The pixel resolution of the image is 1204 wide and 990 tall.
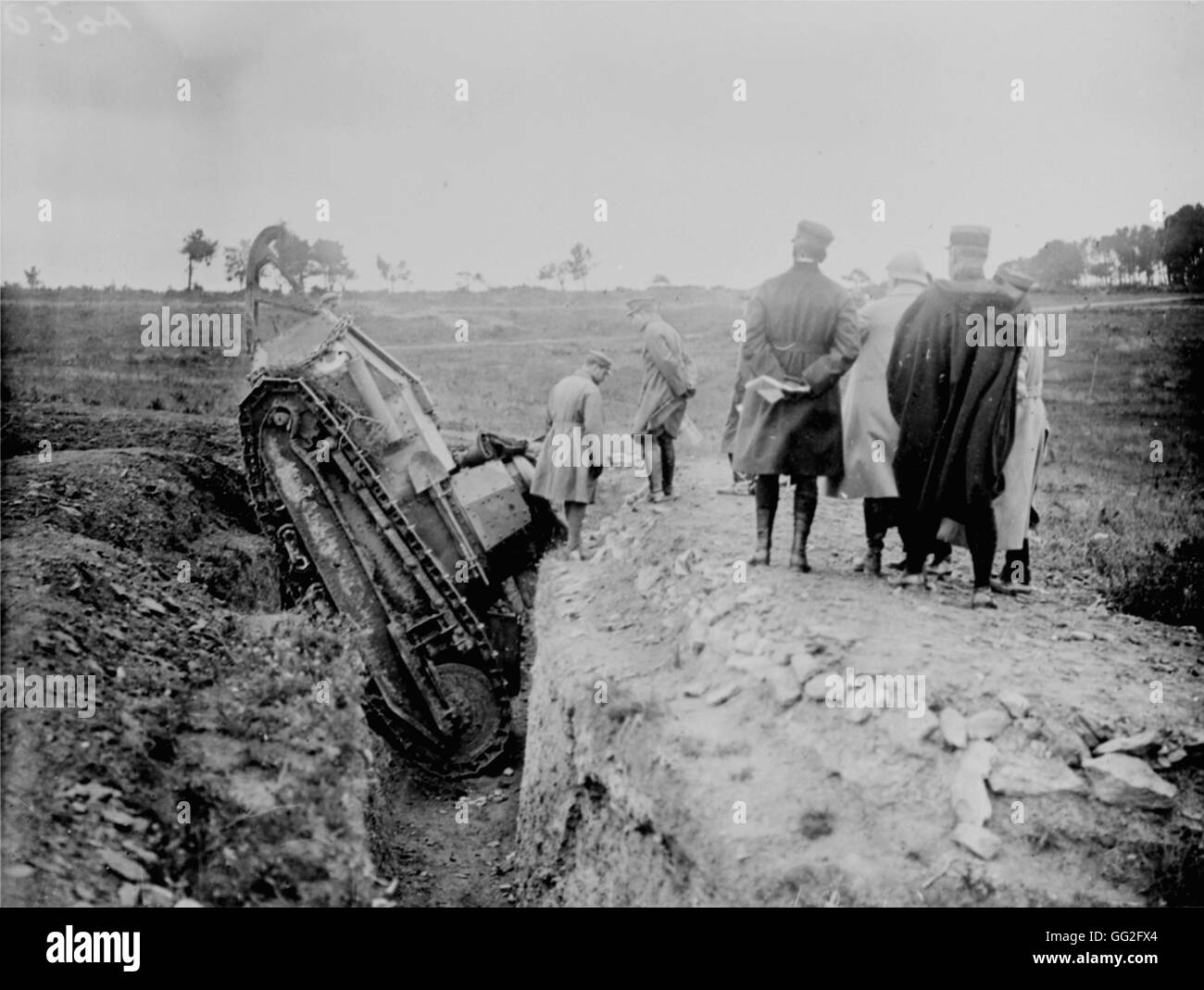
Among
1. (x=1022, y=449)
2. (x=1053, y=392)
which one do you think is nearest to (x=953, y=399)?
(x=1022, y=449)

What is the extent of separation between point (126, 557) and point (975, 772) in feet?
17.7

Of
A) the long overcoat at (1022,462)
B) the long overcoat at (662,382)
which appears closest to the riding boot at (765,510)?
the long overcoat at (1022,462)

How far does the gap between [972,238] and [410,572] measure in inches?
193

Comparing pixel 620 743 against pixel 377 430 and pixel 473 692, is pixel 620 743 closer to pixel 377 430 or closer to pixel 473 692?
pixel 473 692

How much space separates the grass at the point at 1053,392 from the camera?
755cm

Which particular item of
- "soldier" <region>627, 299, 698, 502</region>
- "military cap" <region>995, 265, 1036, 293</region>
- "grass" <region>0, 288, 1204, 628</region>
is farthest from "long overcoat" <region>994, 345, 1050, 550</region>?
"soldier" <region>627, 299, 698, 502</region>

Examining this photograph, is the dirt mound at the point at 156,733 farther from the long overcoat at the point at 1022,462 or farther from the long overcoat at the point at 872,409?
the long overcoat at the point at 1022,462

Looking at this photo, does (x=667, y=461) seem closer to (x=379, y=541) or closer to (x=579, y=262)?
(x=379, y=541)

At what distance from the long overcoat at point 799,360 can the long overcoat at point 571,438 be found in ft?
7.71

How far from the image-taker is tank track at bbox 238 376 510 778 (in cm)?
812

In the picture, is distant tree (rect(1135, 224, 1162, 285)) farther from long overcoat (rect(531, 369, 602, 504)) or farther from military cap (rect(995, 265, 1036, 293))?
long overcoat (rect(531, 369, 602, 504))

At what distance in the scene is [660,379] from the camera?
28.6 ft

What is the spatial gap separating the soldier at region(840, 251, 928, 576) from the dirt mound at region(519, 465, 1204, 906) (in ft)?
1.44
